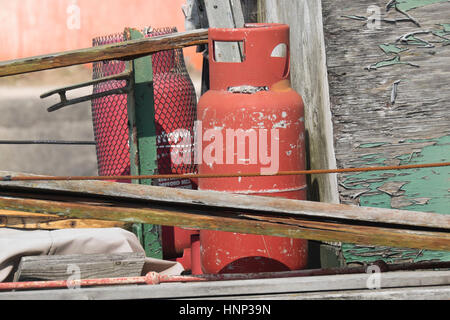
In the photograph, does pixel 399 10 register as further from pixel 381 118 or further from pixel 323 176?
pixel 323 176

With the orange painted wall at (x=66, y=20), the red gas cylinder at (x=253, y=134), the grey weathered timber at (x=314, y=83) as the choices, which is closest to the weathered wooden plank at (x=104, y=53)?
the red gas cylinder at (x=253, y=134)

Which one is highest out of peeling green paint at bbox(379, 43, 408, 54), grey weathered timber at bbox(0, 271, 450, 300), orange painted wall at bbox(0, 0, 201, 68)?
orange painted wall at bbox(0, 0, 201, 68)

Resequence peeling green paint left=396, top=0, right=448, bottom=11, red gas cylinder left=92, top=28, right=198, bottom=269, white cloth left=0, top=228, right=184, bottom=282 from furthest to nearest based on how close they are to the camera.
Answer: red gas cylinder left=92, top=28, right=198, bottom=269
peeling green paint left=396, top=0, right=448, bottom=11
white cloth left=0, top=228, right=184, bottom=282

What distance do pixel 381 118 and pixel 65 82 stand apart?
11.2 meters

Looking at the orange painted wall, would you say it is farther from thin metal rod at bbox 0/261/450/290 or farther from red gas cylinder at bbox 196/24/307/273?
thin metal rod at bbox 0/261/450/290

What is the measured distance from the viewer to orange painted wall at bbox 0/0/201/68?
1129 cm

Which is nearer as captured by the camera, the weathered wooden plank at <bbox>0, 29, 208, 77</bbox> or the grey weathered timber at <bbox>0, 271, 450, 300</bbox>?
the grey weathered timber at <bbox>0, 271, 450, 300</bbox>

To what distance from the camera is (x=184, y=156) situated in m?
4.36

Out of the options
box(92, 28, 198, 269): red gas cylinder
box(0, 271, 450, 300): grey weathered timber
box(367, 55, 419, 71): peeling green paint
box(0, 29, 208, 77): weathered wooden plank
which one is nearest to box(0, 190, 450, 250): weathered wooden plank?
box(0, 271, 450, 300): grey weathered timber

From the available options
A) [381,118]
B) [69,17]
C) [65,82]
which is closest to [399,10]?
[381,118]

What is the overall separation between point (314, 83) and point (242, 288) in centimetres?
175

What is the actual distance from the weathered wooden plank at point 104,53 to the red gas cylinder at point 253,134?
0.24m

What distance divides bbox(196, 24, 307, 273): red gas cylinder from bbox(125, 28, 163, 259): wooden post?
54cm
